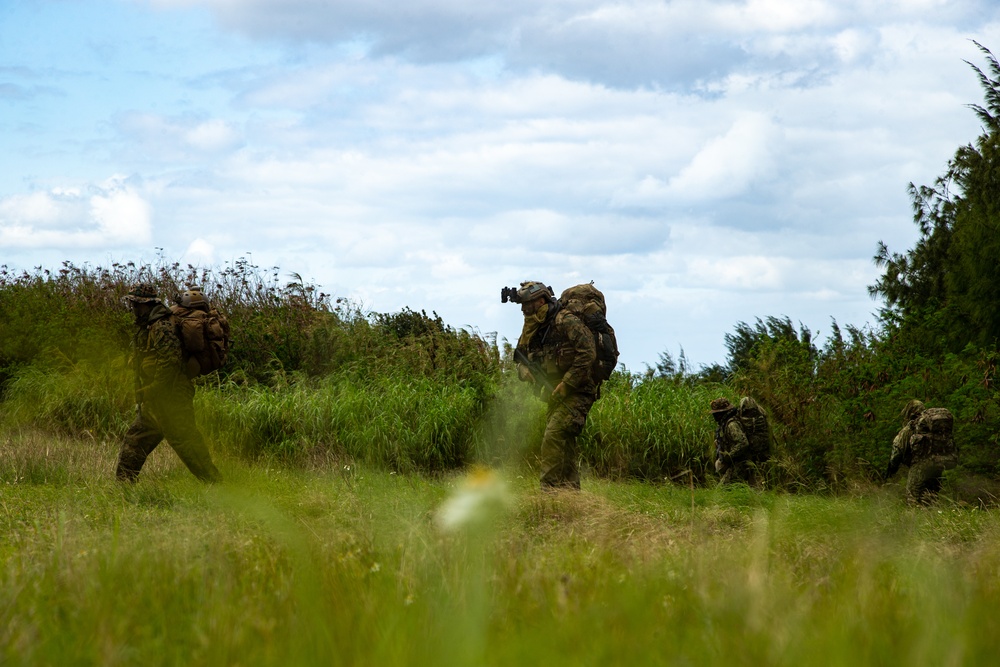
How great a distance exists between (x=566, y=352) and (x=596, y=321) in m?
0.45

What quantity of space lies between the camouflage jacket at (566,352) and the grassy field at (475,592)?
2172 millimetres

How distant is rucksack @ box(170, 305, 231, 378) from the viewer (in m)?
9.79

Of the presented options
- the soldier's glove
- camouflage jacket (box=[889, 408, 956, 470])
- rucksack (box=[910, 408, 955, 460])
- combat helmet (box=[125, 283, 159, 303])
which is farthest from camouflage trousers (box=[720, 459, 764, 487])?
combat helmet (box=[125, 283, 159, 303])

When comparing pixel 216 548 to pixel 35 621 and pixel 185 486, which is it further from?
pixel 185 486

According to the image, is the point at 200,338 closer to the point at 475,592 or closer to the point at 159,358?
the point at 159,358

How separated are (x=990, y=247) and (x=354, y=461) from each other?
340 inches

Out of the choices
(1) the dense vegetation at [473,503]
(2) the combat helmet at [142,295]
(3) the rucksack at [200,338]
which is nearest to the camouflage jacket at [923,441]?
(1) the dense vegetation at [473,503]

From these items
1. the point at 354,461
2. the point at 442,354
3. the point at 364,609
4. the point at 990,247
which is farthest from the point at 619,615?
the point at 442,354

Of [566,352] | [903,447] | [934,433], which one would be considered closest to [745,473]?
[903,447]

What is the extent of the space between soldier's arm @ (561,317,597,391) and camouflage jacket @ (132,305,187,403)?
3.67 metres

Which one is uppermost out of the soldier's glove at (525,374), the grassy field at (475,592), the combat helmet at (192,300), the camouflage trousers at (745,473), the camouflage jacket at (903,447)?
the combat helmet at (192,300)

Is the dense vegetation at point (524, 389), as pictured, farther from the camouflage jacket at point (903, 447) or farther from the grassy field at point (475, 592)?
the grassy field at point (475, 592)

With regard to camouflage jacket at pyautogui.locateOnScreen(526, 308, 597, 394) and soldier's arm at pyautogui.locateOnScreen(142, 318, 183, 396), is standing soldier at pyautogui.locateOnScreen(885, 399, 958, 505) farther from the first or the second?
soldier's arm at pyautogui.locateOnScreen(142, 318, 183, 396)

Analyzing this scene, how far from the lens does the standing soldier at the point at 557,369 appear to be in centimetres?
938
